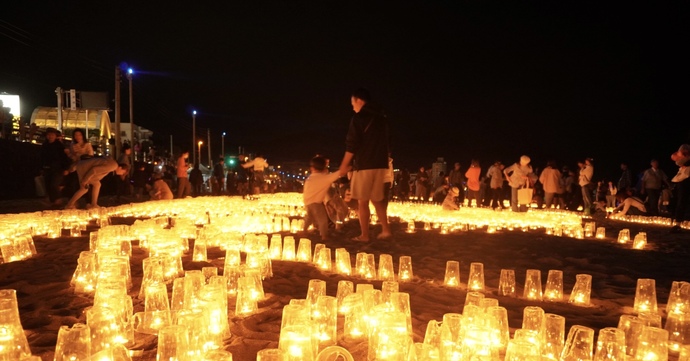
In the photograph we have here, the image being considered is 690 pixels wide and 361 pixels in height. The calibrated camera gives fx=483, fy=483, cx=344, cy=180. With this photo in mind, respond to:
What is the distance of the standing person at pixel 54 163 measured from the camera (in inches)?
445

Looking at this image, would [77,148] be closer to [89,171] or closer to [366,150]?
[89,171]

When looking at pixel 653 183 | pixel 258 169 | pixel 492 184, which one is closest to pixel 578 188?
pixel 492 184

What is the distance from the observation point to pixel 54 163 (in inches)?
446

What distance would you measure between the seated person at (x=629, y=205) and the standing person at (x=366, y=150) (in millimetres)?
10023

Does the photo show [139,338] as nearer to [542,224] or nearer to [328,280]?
[328,280]

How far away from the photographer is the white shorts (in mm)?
8125

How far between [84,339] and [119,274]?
1892 mm

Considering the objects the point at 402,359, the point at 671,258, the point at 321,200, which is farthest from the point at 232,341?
the point at 671,258

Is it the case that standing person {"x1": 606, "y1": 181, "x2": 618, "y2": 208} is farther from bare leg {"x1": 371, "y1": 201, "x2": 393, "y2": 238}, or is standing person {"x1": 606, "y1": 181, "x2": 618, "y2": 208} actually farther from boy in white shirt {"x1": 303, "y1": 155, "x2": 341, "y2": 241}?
boy in white shirt {"x1": 303, "y1": 155, "x2": 341, "y2": 241}

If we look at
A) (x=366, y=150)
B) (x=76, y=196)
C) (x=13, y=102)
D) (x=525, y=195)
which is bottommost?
(x=525, y=195)

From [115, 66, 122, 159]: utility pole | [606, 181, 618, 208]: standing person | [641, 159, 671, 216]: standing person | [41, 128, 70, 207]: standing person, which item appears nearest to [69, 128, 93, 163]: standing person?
[41, 128, 70, 207]: standing person

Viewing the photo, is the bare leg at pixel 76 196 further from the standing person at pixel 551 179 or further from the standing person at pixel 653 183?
the standing person at pixel 653 183

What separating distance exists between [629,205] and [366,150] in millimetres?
10474

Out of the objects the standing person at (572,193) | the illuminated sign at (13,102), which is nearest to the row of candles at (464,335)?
the standing person at (572,193)
